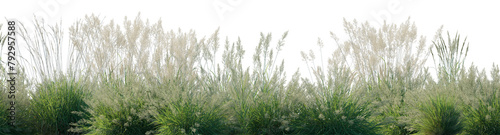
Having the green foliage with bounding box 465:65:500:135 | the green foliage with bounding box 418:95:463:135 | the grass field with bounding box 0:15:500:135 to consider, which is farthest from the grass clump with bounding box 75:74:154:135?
the green foliage with bounding box 465:65:500:135

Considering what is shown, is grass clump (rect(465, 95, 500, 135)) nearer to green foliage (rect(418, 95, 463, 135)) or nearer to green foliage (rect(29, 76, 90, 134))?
green foliage (rect(418, 95, 463, 135))

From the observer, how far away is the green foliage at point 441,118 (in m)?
4.17

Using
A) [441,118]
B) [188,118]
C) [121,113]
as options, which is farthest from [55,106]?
[441,118]

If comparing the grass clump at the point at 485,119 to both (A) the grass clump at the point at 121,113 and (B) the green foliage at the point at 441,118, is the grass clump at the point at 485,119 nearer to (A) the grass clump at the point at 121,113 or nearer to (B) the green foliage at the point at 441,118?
(B) the green foliage at the point at 441,118

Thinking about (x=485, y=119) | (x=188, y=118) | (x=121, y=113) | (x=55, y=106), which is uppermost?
(x=55, y=106)

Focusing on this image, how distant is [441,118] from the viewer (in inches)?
164

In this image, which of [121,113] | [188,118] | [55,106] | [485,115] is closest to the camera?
[188,118]

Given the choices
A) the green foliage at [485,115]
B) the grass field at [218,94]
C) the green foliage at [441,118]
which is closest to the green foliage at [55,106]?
the grass field at [218,94]

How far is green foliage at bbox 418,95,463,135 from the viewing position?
164 inches

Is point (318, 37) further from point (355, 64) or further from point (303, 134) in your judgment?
point (303, 134)

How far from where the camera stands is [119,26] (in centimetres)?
508

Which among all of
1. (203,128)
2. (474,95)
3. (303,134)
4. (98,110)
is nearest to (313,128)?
(303,134)

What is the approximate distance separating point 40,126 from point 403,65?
466 centimetres

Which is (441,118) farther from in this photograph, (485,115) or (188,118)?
(188,118)
